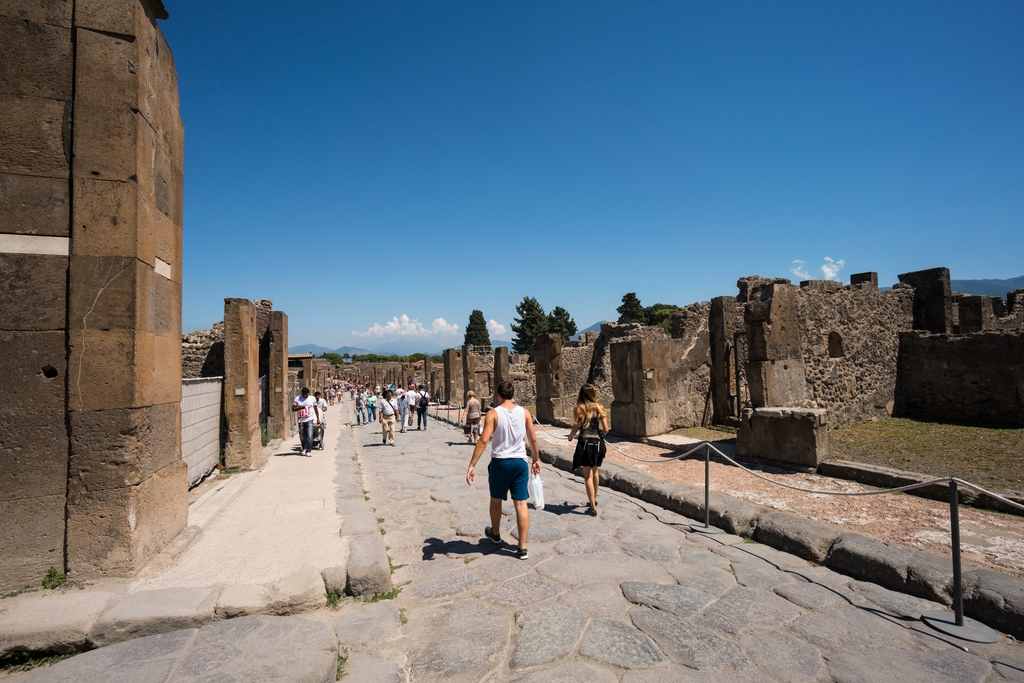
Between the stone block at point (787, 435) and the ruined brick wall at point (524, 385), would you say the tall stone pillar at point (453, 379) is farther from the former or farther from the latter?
the stone block at point (787, 435)

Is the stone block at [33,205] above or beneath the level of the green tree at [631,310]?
beneath

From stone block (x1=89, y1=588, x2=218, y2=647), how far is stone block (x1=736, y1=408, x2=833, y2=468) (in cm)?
821

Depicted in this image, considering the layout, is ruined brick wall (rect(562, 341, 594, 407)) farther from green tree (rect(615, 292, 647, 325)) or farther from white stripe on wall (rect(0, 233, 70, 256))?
green tree (rect(615, 292, 647, 325))

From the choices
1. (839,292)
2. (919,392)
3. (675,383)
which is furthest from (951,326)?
(675,383)

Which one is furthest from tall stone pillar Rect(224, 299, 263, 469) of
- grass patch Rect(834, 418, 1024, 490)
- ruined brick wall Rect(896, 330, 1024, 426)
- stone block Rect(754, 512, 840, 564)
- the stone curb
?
ruined brick wall Rect(896, 330, 1024, 426)

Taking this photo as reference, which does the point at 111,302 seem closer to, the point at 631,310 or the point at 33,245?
the point at 33,245

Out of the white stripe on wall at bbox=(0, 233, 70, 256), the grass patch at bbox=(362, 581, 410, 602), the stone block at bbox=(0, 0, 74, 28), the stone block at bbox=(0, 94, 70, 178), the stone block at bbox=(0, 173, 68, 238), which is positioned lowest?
the grass patch at bbox=(362, 581, 410, 602)

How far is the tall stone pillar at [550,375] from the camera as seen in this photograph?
1526 cm

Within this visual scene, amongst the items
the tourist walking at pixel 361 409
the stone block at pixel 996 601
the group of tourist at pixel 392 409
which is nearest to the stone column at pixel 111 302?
the stone block at pixel 996 601

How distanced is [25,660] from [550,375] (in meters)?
13.0

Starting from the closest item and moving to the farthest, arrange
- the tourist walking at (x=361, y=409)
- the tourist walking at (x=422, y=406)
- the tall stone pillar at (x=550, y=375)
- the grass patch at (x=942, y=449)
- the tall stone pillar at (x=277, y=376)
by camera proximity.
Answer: the grass patch at (x=942, y=449), the tall stone pillar at (x=277, y=376), the tall stone pillar at (x=550, y=375), the tourist walking at (x=422, y=406), the tourist walking at (x=361, y=409)

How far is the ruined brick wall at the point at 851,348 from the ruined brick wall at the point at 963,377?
54cm

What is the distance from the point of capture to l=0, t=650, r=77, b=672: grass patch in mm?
2902

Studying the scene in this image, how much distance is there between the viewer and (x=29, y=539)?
358 cm
